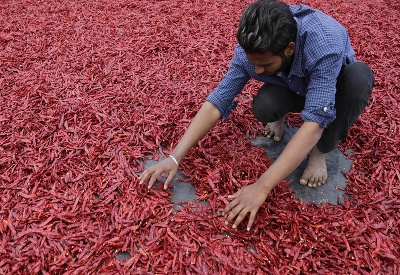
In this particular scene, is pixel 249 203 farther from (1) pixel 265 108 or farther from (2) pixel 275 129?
(2) pixel 275 129

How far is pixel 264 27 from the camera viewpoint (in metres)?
2.25

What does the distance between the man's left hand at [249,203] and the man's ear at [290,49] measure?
920 mm

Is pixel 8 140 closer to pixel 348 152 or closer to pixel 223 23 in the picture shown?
pixel 348 152

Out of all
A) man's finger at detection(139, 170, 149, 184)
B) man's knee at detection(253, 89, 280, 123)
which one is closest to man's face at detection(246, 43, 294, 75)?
man's knee at detection(253, 89, 280, 123)

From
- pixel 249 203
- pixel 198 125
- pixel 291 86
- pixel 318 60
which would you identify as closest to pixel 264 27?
pixel 318 60

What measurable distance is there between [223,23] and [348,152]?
3.17m

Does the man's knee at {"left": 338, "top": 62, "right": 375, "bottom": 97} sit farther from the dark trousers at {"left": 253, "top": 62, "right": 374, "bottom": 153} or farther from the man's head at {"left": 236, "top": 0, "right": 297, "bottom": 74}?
the man's head at {"left": 236, "top": 0, "right": 297, "bottom": 74}

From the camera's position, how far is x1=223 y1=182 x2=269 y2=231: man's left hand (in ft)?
8.35

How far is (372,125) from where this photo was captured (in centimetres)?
384

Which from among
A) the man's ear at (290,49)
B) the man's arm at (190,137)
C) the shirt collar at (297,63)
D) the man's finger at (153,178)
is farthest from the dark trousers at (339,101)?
the man's finger at (153,178)

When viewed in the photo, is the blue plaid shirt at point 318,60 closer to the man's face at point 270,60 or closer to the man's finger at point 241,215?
the man's face at point 270,60

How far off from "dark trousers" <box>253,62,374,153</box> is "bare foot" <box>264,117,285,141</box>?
0.29 metres

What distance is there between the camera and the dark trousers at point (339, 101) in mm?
2830

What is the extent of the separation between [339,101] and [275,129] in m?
0.83
